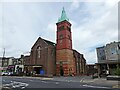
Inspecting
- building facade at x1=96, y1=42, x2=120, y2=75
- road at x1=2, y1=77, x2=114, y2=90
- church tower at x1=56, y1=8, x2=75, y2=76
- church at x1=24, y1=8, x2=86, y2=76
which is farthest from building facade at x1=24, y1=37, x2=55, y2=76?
road at x1=2, y1=77, x2=114, y2=90

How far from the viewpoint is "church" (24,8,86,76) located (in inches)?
2251

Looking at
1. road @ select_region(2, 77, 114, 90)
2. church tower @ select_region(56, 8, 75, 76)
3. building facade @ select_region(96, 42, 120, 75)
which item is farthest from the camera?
church tower @ select_region(56, 8, 75, 76)

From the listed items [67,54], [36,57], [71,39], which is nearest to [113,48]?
[67,54]

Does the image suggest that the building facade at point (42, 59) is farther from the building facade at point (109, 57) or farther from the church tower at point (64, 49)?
the building facade at point (109, 57)

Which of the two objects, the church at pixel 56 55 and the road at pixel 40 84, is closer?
the road at pixel 40 84

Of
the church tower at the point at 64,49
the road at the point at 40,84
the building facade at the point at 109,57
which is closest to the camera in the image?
the road at the point at 40,84

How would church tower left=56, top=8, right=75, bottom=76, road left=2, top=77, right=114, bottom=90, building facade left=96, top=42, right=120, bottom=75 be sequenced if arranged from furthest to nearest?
church tower left=56, top=8, right=75, bottom=76 < building facade left=96, top=42, right=120, bottom=75 < road left=2, top=77, right=114, bottom=90

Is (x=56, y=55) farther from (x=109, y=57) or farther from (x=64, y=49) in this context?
(x=109, y=57)

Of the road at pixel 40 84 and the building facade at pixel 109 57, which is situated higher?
the building facade at pixel 109 57

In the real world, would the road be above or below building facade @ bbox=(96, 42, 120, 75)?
below

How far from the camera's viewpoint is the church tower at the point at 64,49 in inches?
2249

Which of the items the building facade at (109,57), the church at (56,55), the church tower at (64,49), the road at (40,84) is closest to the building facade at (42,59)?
the church at (56,55)

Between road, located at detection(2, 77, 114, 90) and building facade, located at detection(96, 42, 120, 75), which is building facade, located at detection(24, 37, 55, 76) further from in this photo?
road, located at detection(2, 77, 114, 90)

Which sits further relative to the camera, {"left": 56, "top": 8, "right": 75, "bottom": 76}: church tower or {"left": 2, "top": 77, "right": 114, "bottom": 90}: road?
{"left": 56, "top": 8, "right": 75, "bottom": 76}: church tower
